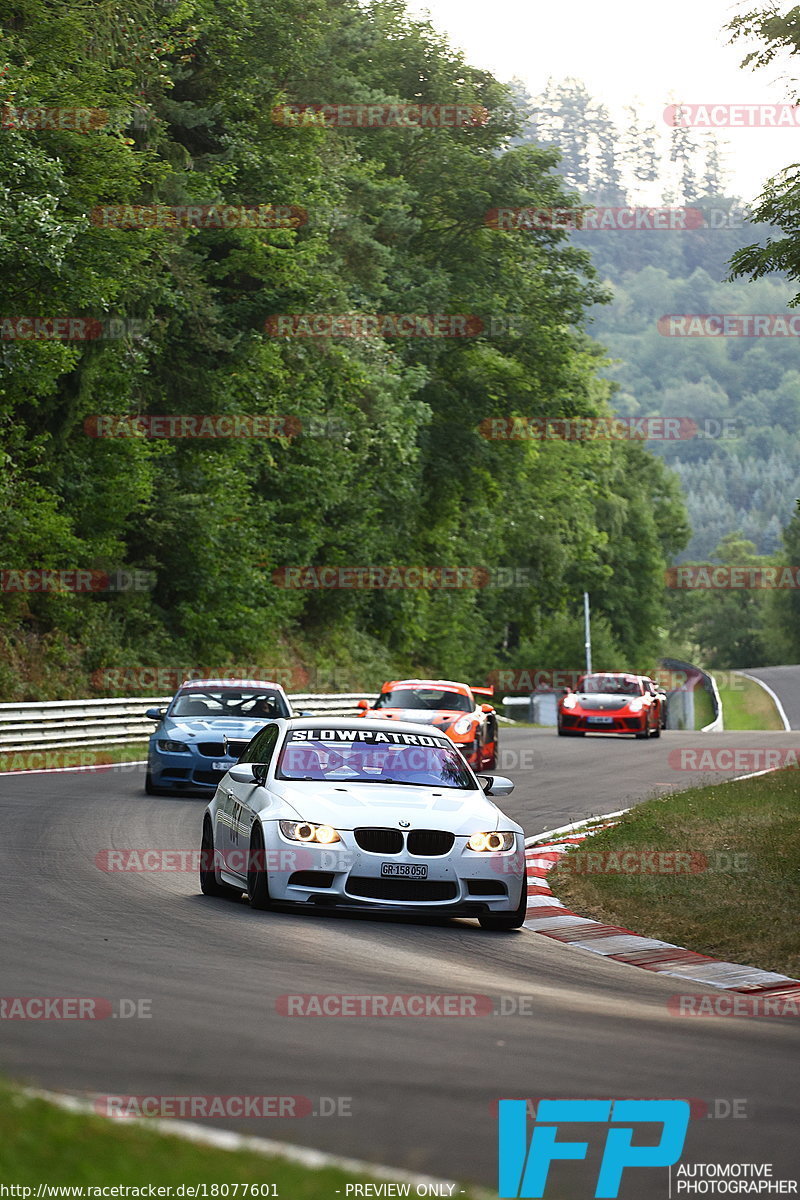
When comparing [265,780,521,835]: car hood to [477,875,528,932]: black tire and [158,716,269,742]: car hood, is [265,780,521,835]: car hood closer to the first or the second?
[477,875,528,932]: black tire

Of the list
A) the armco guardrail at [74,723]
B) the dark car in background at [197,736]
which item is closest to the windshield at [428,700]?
the dark car in background at [197,736]

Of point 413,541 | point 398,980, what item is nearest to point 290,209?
point 413,541

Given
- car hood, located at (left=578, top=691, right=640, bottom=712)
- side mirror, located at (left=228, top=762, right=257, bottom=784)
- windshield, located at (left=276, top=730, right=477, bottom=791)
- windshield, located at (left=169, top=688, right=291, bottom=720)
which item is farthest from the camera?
car hood, located at (left=578, top=691, right=640, bottom=712)

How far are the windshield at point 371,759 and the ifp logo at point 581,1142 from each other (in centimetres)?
633

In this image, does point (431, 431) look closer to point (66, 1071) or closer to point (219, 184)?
point (219, 184)

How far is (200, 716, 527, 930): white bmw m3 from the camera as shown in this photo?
1113 centimetres

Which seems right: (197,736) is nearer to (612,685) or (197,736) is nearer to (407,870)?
(407,870)

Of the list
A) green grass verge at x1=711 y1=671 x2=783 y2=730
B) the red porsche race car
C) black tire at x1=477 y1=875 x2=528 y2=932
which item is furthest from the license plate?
green grass verge at x1=711 y1=671 x2=783 y2=730

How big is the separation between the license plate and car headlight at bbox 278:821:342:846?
37cm

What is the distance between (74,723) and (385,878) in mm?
19109

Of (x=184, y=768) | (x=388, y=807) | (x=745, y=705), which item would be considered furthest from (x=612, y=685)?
(x=745, y=705)

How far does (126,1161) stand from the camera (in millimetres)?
4453

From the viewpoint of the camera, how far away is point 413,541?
56.7 m

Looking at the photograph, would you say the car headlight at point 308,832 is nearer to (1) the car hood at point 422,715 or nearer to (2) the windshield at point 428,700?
(1) the car hood at point 422,715
